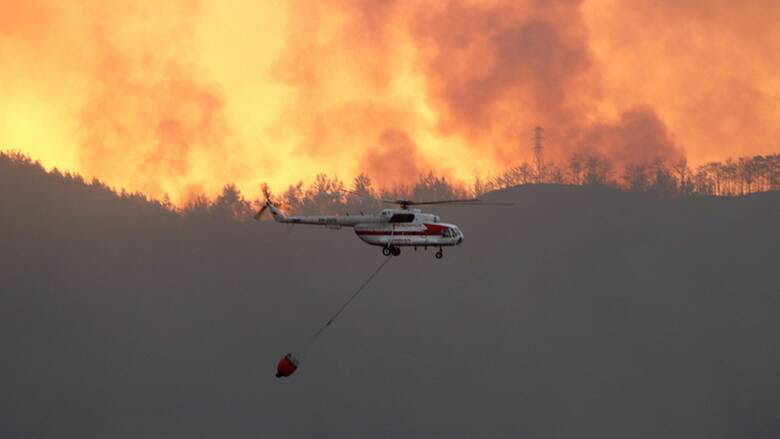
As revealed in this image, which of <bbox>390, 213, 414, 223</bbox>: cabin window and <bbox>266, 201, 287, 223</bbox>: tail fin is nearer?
<bbox>390, 213, 414, 223</bbox>: cabin window

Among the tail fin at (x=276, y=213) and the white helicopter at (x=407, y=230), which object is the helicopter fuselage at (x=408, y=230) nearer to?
the white helicopter at (x=407, y=230)

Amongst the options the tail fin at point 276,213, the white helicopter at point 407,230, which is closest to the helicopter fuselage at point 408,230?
the white helicopter at point 407,230

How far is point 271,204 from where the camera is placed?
95562 mm

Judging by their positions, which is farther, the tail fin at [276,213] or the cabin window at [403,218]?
the tail fin at [276,213]

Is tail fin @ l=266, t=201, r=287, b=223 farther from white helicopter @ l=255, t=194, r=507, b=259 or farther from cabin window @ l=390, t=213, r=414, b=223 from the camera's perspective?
cabin window @ l=390, t=213, r=414, b=223

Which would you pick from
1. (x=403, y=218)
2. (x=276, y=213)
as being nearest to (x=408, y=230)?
(x=403, y=218)

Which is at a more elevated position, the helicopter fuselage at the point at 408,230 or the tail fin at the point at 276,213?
the tail fin at the point at 276,213

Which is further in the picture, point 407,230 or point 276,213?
point 276,213

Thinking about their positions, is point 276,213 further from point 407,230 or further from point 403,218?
point 407,230

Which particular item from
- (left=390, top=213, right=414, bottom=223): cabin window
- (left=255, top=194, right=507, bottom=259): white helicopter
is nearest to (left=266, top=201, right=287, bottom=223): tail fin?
(left=255, top=194, right=507, bottom=259): white helicopter

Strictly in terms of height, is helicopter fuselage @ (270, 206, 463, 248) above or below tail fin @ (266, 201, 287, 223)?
below

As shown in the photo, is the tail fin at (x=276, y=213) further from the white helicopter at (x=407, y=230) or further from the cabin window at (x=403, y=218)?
the cabin window at (x=403, y=218)

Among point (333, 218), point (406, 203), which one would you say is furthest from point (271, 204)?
point (406, 203)

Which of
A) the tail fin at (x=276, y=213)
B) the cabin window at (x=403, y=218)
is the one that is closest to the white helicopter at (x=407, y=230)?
the cabin window at (x=403, y=218)
